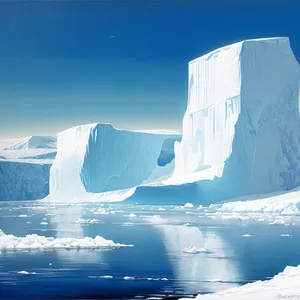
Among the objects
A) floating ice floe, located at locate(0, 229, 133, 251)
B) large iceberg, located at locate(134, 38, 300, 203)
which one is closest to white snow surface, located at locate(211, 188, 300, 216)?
large iceberg, located at locate(134, 38, 300, 203)

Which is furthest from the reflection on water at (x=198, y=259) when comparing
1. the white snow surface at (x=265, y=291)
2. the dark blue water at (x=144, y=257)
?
the white snow surface at (x=265, y=291)

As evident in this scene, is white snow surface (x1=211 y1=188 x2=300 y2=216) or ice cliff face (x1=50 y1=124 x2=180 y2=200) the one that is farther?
ice cliff face (x1=50 y1=124 x2=180 y2=200)

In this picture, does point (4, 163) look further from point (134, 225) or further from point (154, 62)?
point (154, 62)

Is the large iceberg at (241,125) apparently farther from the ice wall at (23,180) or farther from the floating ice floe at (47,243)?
the floating ice floe at (47,243)

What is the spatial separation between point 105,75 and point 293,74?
2.57 metres

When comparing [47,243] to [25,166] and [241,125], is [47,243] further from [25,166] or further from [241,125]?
[241,125]

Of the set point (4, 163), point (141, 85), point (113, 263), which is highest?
point (141, 85)

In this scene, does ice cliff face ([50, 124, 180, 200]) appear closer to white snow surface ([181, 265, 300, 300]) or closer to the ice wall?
the ice wall

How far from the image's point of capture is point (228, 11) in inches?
226

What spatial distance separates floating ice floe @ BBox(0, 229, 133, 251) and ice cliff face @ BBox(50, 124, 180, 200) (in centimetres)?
111

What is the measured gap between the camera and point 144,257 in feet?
18.4

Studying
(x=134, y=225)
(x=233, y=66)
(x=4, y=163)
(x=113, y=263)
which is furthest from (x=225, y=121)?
(x=113, y=263)

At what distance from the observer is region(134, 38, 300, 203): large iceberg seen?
672 cm

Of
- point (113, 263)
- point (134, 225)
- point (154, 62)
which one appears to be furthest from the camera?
point (134, 225)
